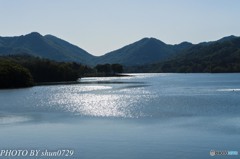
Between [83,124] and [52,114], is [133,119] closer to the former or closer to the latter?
[83,124]

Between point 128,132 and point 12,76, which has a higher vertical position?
point 12,76

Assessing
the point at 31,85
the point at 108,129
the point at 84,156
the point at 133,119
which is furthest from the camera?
the point at 31,85

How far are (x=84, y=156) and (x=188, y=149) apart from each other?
10.8 metres

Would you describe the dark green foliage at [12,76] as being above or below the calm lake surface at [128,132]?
above

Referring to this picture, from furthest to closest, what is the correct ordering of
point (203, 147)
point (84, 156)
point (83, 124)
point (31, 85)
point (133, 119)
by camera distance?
point (31, 85)
point (133, 119)
point (83, 124)
point (203, 147)
point (84, 156)

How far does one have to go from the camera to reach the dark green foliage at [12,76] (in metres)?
154

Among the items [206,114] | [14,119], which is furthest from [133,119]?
[14,119]

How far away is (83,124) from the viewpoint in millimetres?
57250

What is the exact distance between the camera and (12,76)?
157 m

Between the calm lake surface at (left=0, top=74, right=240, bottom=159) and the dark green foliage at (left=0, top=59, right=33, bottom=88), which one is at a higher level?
the dark green foliage at (left=0, top=59, right=33, bottom=88)

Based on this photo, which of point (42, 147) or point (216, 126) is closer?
point (42, 147)

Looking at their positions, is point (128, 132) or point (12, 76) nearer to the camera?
point (128, 132)

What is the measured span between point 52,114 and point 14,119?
29.9 feet

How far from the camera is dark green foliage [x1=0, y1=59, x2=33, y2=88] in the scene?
153975mm
